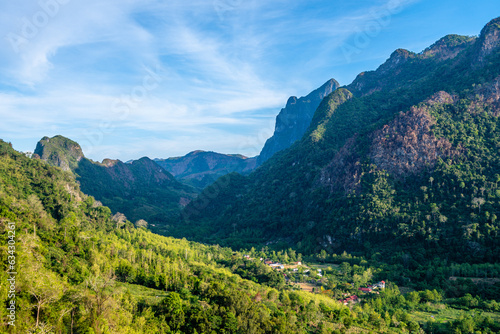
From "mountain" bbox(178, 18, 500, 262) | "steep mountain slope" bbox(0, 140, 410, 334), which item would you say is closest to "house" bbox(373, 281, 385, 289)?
"steep mountain slope" bbox(0, 140, 410, 334)

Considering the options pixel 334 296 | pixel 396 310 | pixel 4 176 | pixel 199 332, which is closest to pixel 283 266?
pixel 334 296

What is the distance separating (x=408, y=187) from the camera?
116 metres

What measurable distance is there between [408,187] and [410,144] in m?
18.2

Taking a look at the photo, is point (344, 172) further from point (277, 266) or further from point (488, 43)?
point (488, 43)

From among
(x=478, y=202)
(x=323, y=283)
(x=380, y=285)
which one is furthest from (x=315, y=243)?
(x=478, y=202)

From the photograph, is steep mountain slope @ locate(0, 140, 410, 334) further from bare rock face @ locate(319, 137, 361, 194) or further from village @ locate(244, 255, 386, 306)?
bare rock face @ locate(319, 137, 361, 194)

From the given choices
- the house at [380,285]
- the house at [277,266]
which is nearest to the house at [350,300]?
the house at [380,285]

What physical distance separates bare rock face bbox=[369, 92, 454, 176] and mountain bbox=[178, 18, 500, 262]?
379mm

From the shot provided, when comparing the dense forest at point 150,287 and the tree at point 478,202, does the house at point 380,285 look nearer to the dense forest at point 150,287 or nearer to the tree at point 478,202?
the dense forest at point 150,287

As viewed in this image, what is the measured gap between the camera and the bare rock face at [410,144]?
4641 inches

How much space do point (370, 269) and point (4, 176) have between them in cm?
10079

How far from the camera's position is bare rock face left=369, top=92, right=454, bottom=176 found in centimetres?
11788

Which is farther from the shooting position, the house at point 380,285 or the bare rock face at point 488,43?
the bare rock face at point 488,43

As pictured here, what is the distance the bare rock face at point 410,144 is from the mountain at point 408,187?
38 centimetres
